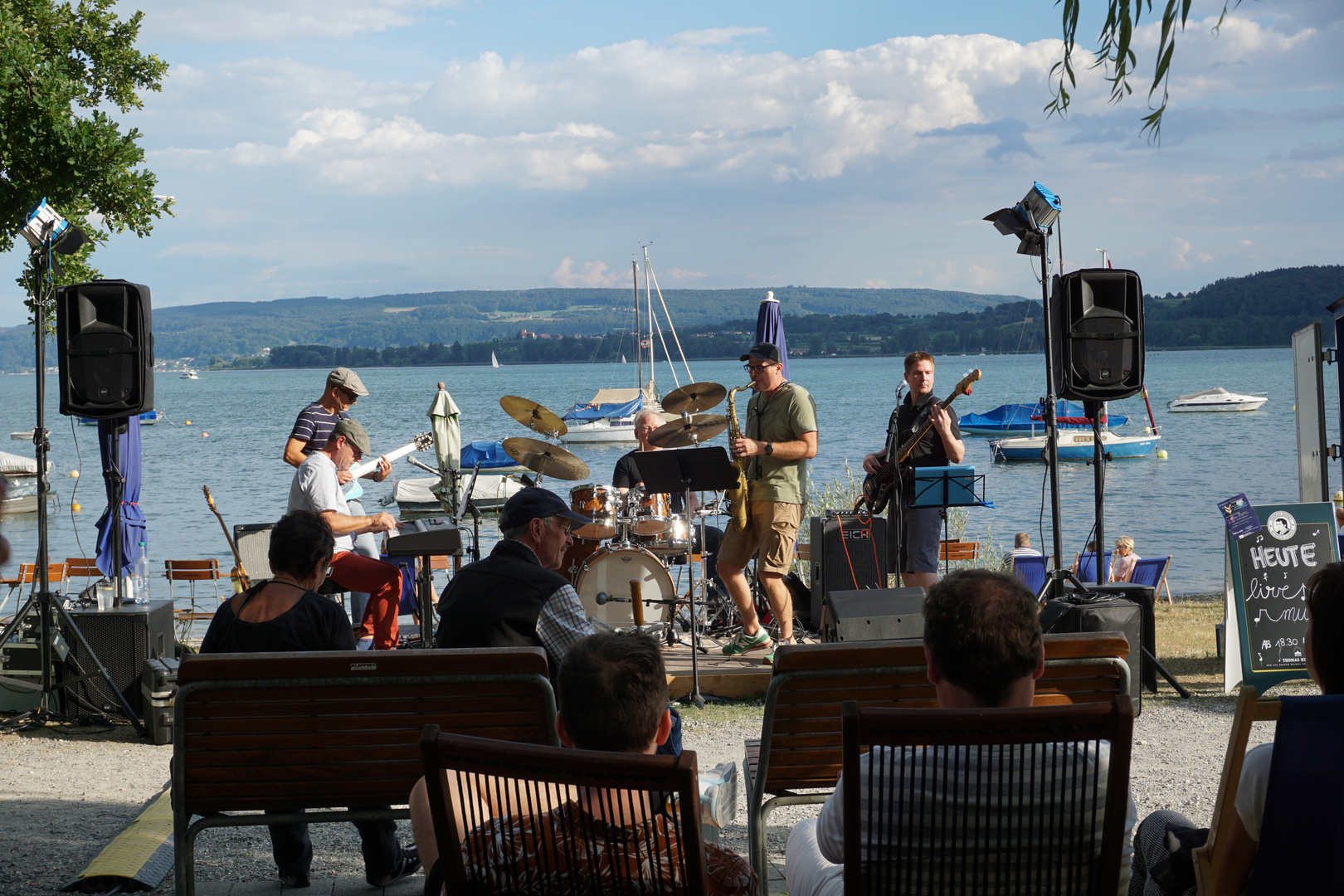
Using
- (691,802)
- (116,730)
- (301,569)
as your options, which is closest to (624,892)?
(691,802)

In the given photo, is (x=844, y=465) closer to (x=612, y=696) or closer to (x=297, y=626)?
(x=297, y=626)

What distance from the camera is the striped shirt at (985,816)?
191 centimetres

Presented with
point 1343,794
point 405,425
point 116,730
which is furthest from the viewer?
point 405,425

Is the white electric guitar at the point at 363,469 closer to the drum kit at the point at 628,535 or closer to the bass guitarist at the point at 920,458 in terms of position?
the drum kit at the point at 628,535

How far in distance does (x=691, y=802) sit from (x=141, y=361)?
5.74m

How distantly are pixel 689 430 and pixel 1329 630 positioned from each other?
6156mm

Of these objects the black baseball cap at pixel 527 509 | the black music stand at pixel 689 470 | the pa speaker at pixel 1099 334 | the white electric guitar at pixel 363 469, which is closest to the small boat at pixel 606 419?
the white electric guitar at pixel 363 469

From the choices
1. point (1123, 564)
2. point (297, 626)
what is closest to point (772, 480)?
point (297, 626)

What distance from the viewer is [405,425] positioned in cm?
6412

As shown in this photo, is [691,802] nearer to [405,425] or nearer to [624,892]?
[624,892]

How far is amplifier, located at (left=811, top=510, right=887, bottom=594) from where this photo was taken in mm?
8141

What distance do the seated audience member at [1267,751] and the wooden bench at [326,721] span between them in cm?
155

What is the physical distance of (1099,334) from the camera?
20.3ft

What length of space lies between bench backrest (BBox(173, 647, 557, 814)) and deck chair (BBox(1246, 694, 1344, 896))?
162 cm
